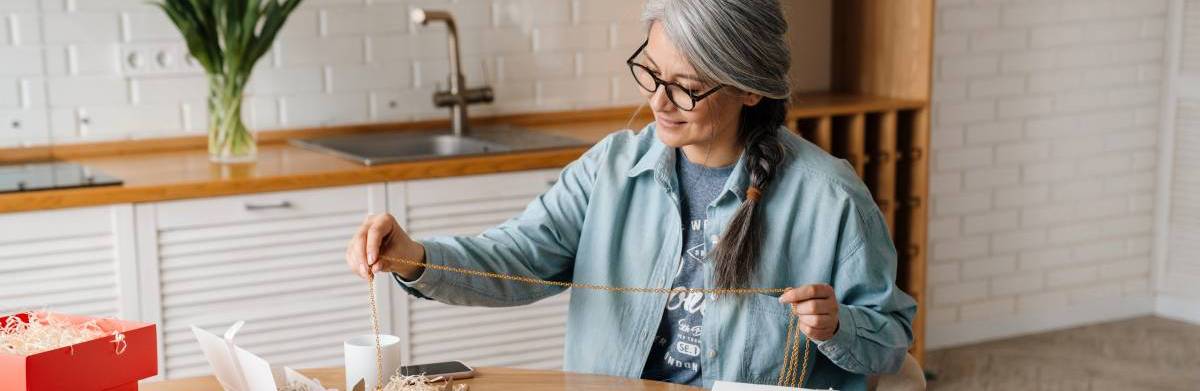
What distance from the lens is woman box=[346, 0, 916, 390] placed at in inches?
86.0

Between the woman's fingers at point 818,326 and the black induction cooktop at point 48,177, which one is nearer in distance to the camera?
the woman's fingers at point 818,326

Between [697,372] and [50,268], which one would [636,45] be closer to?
[50,268]

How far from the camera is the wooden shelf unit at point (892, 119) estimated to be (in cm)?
423

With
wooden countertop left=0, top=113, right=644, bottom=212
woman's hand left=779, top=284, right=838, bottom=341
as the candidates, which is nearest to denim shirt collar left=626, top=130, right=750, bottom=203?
woman's hand left=779, top=284, right=838, bottom=341

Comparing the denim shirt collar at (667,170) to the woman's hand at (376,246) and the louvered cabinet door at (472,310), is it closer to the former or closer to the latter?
the woman's hand at (376,246)

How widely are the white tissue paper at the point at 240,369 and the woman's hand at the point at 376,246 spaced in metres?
0.19

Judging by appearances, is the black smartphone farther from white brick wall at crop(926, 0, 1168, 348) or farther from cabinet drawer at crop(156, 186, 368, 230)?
white brick wall at crop(926, 0, 1168, 348)

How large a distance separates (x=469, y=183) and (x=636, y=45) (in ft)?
3.31

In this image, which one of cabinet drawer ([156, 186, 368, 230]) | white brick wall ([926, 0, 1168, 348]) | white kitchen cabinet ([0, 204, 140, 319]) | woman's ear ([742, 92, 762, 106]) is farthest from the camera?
white brick wall ([926, 0, 1168, 348])

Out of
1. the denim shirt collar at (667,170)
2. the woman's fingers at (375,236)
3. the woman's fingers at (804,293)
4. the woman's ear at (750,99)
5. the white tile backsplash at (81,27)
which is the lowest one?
the woman's fingers at (804,293)

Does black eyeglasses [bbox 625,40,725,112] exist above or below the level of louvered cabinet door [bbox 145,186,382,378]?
above

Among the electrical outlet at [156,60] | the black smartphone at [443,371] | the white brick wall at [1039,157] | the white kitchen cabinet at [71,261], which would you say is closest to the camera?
the black smartphone at [443,371]

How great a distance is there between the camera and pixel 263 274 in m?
3.50

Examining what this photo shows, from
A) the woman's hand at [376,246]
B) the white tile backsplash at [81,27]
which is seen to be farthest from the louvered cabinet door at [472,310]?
the woman's hand at [376,246]
